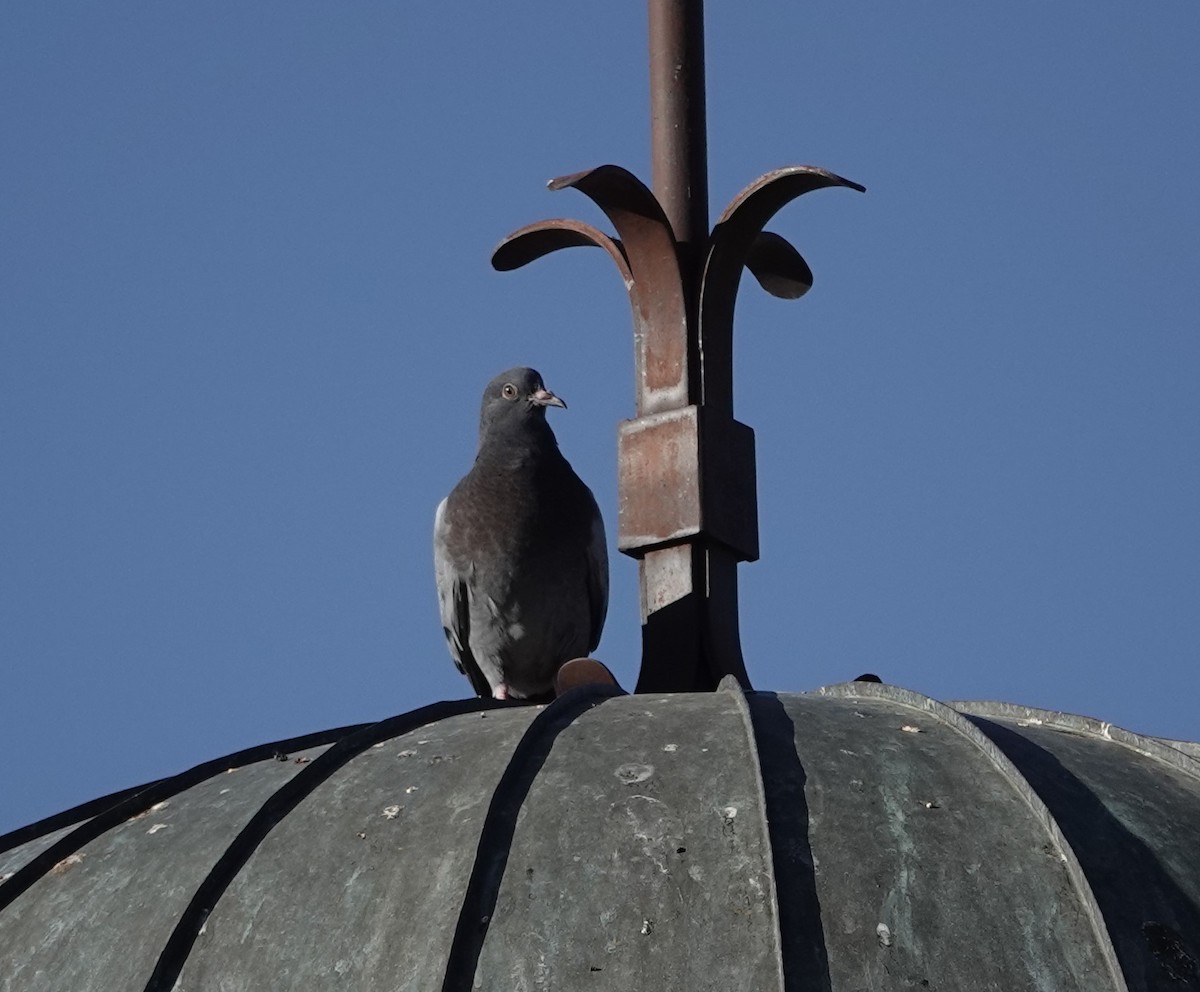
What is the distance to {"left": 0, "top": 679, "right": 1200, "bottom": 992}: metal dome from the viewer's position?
7273 mm

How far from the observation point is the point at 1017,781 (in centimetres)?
807

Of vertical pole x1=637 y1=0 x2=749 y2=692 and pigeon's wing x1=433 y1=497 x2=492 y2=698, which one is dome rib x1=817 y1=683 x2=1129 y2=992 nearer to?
vertical pole x1=637 y1=0 x2=749 y2=692

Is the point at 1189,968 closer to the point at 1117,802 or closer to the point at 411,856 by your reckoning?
the point at 1117,802

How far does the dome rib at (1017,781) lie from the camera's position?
7.38 metres

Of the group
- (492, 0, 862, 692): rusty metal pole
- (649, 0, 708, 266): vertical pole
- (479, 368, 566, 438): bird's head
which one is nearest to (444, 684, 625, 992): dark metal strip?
(492, 0, 862, 692): rusty metal pole

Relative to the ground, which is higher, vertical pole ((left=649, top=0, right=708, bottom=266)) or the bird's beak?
vertical pole ((left=649, top=0, right=708, bottom=266))

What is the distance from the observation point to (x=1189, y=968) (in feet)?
24.3

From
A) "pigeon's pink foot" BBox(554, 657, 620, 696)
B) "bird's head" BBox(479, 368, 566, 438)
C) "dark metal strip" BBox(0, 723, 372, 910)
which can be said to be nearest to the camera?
"dark metal strip" BBox(0, 723, 372, 910)

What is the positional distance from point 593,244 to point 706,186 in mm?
529

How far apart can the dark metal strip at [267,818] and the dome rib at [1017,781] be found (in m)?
1.39

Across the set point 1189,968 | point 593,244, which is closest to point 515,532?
point 593,244

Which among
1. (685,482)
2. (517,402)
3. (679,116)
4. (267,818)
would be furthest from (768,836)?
(517,402)

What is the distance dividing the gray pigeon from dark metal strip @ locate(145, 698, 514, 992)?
368cm

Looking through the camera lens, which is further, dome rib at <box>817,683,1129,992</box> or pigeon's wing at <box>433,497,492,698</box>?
pigeon's wing at <box>433,497,492,698</box>
